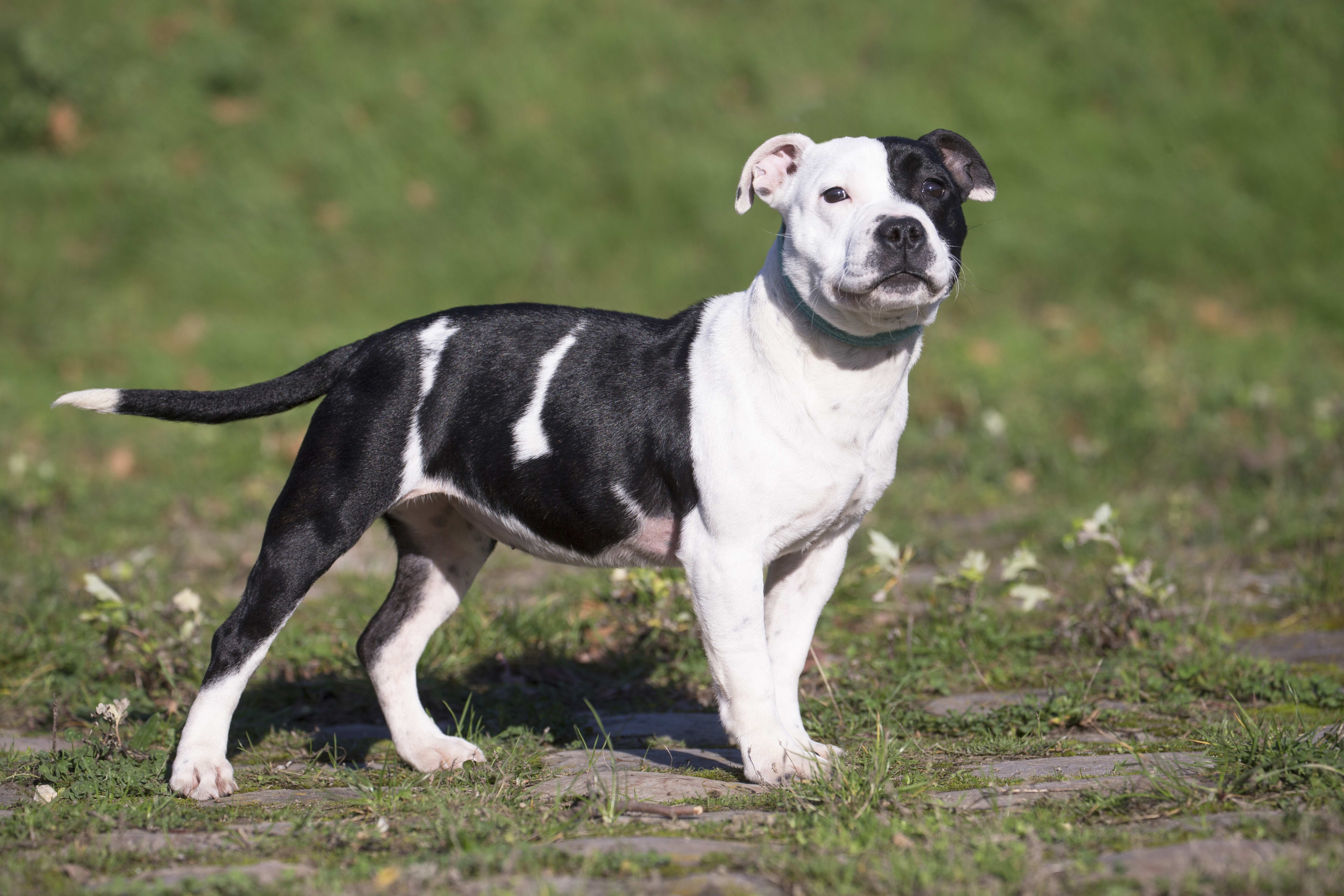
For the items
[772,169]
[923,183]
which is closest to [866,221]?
[923,183]

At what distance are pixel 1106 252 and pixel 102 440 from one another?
24.4 feet

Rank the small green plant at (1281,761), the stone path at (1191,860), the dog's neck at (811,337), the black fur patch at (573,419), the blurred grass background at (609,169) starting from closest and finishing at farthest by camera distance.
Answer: the stone path at (1191,860)
the small green plant at (1281,761)
the dog's neck at (811,337)
the black fur patch at (573,419)
the blurred grass background at (609,169)

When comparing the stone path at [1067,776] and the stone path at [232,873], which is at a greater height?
the stone path at [232,873]

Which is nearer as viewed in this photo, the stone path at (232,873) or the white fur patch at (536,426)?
the stone path at (232,873)

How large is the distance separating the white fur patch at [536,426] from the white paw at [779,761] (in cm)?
99

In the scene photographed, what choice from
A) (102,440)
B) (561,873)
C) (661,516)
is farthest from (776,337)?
(102,440)

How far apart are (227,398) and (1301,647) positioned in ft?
12.3

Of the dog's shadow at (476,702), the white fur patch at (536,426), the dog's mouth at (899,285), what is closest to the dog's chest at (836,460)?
the dog's mouth at (899,285)

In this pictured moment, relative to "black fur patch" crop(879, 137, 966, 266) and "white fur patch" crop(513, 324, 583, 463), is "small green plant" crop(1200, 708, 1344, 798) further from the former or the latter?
"white fur patch" crop(513, 324, 583, 463)

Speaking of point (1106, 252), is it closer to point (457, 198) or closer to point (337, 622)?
point (457, 198)

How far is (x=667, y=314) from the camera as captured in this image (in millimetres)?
9367

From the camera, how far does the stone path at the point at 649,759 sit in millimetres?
3359

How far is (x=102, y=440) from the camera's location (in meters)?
7.92

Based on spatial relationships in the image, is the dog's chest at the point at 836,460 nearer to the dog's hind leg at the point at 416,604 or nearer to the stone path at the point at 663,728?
the stone path at the point at 663,728
